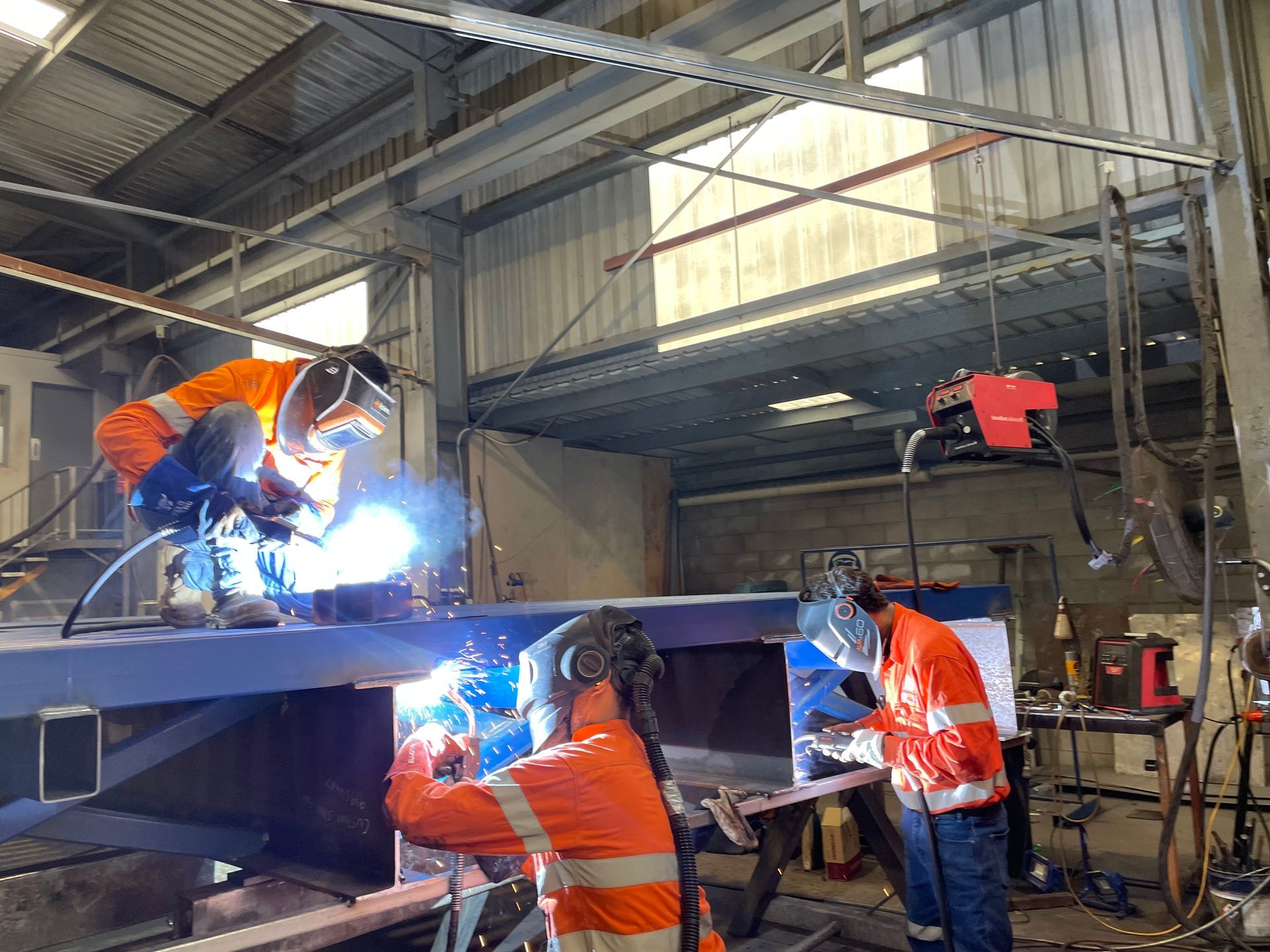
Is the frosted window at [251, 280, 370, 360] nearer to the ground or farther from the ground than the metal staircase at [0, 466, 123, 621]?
farther from the ground

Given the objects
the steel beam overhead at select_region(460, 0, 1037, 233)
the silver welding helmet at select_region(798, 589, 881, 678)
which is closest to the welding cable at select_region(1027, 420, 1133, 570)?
the silver welding helmet at select_region(798, 589, 881, 678)

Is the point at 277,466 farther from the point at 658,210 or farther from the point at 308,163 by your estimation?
the point at 308,163

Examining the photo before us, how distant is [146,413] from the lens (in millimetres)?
2506

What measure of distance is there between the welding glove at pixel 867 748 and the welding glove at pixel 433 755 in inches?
63.3

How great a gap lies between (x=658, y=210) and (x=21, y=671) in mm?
5735

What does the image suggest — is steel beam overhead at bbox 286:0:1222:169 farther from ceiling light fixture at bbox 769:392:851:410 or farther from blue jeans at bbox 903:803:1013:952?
ceiling light fixture at bbox 769:392:851:410

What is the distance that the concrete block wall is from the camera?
782 centimetres

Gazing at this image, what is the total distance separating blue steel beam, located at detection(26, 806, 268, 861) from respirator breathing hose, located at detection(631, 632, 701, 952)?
3.96 ft

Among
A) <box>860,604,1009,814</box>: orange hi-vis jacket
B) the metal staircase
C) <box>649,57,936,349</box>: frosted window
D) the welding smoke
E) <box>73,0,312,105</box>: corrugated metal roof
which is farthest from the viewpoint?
the metal staircase

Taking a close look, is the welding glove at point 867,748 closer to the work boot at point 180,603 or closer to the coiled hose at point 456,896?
the coiled hose at point 456,896

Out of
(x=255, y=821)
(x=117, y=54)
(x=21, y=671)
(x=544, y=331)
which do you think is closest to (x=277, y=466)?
(x=255, y=821)

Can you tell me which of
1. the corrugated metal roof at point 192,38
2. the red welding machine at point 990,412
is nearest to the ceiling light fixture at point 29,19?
the corrugated metal roof at point 192,38

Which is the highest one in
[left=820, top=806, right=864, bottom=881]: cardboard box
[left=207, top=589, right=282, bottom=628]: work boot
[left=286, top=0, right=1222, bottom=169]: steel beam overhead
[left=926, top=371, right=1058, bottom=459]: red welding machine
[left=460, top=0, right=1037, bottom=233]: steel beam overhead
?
[left=460, top=0, right=1037, bottom=233]: steel beam overhead

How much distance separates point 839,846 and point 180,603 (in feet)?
14.2
